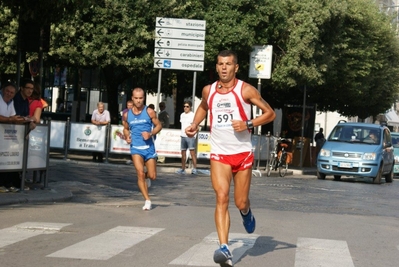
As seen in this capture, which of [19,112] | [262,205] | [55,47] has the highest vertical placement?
[55,47]

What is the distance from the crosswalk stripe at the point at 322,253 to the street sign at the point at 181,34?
17714 millimetres

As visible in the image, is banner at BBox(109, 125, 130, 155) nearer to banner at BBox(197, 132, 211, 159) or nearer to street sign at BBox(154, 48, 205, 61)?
banner at BBox(197, 132, 211, 159)

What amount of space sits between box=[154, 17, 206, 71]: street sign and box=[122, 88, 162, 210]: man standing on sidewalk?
43.9 ft

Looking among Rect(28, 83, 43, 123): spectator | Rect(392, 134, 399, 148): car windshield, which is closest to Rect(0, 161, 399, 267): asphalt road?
Rect(28, 83, 43, 123): spectator

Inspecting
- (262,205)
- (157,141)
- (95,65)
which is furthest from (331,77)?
(262,205)

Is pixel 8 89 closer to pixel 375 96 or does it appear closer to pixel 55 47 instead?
pixel 55 47

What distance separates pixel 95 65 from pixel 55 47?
1.69 meters

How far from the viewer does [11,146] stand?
15.5 meters

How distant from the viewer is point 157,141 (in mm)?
28016

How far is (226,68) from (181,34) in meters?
19.5

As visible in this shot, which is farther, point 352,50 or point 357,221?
point 352,50

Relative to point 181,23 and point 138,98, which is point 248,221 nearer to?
point 138,98

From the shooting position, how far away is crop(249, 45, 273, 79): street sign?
30266mm

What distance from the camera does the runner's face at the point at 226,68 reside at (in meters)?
9.09
